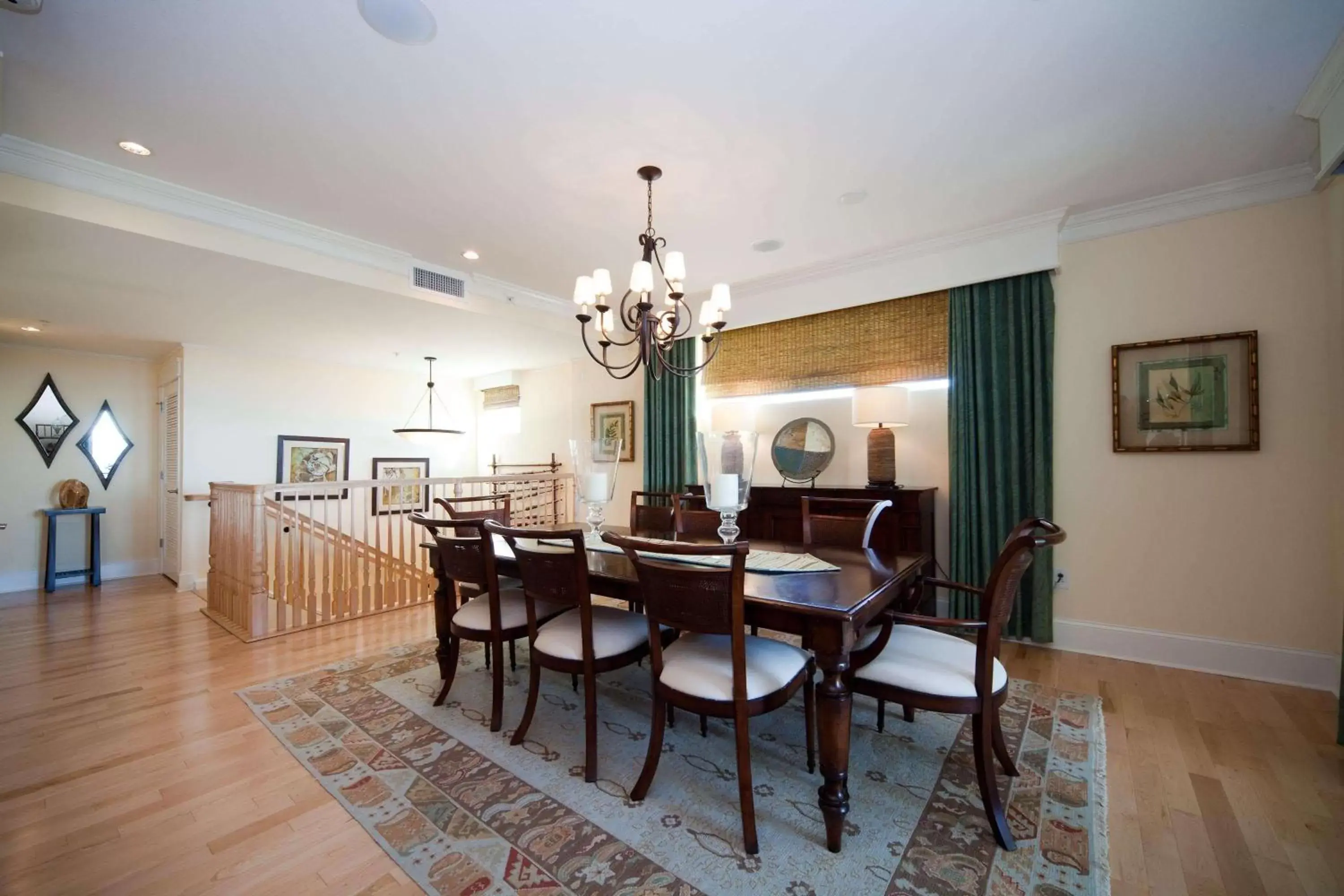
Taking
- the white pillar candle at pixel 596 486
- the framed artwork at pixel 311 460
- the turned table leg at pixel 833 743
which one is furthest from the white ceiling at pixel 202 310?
the turned table leg at pixel 833 743

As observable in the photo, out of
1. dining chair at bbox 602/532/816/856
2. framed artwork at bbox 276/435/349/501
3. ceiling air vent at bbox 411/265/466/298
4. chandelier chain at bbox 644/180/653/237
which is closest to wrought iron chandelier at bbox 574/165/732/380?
chandelier chain at bbox 644/180/653/237

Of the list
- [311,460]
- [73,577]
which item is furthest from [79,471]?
[311,460]

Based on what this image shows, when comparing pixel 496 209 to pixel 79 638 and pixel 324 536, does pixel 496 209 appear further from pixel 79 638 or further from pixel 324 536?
pixel 79 638

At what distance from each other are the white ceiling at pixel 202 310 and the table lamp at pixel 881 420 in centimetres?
290

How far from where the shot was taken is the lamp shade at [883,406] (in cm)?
343

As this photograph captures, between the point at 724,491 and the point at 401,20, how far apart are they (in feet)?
6.41

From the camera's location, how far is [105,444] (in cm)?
545

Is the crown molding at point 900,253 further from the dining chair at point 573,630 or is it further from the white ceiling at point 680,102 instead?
the dining chair at point 573,630

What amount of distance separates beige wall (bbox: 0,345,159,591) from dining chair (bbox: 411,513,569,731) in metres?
5.48

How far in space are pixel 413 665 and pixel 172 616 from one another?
263cm

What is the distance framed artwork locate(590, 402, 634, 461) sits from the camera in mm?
5398

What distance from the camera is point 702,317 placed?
2607 millimetres

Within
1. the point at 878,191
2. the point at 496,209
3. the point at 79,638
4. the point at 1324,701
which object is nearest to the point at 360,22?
the point at 496,209

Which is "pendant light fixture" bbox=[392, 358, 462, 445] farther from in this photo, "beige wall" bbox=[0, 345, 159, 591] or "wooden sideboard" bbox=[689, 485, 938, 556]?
"wooden sideboard" bbox=[689, 485, 938, 556]
